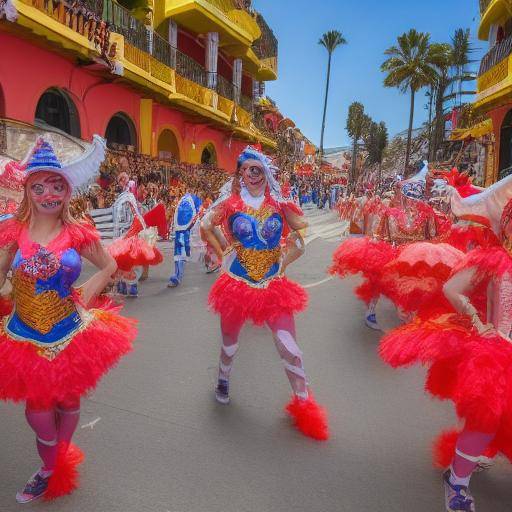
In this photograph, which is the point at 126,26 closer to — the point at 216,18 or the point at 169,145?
the point at 216,18

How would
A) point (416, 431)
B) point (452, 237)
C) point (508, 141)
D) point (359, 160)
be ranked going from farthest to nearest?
1. point (359, 160)
2. point (508, 141)
3. point (452, 237)
4. point (416, 431)

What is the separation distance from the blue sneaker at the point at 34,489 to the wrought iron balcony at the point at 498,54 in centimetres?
1883

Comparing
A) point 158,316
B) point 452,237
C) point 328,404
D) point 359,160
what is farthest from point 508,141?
point 359,160

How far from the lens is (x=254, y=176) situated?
4.37 metres

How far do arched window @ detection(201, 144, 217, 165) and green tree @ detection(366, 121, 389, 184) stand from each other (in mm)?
50052

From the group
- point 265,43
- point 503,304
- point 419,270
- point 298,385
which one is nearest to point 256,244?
point 298,385

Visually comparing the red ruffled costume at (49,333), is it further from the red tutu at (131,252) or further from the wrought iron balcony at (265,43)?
the wrought iron balcony at (265,43)

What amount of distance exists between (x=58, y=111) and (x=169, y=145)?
848 centimetres

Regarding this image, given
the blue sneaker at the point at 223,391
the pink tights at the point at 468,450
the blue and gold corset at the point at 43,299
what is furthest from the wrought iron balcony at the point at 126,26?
the pink tights at the point at 468,450

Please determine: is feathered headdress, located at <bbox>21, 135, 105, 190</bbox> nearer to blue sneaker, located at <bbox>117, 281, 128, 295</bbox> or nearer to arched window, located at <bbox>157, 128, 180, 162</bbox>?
blue sneaker, located at <bbox>117, 281, 128, 295</bbox>

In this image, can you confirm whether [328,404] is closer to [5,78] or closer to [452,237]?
[452,237]

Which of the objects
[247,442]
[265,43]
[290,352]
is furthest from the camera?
[265,43]

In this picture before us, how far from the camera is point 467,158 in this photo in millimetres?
30500

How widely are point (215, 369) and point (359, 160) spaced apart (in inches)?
3393
